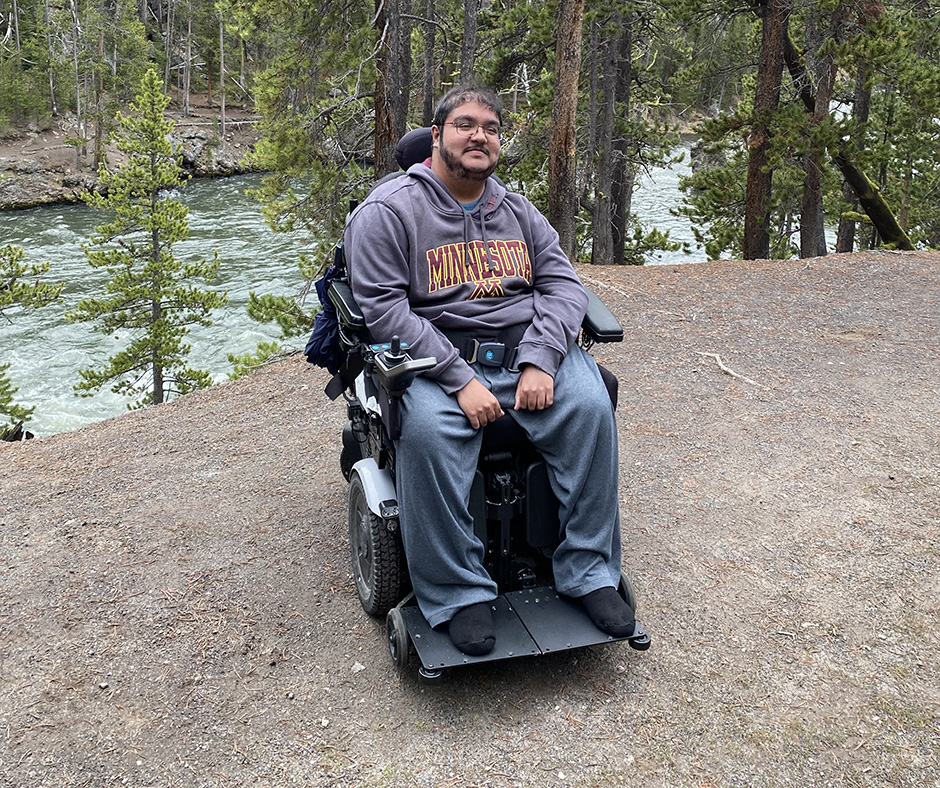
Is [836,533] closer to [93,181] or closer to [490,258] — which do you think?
[490,258]

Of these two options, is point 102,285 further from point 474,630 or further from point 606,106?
point 474,630

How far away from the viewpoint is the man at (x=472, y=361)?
8.63 ft

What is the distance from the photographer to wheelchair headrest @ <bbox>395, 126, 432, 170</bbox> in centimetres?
330

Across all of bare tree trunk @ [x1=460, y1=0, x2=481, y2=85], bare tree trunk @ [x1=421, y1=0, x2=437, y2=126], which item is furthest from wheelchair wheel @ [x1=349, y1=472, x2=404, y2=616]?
bare tree trunk @ [x1=421, y1=0, x2=437, y2=126]

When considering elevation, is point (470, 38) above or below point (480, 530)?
above

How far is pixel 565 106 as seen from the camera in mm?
8438

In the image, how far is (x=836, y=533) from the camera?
3650 mm

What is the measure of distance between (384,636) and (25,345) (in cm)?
1612

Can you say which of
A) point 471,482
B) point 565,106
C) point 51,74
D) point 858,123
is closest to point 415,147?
point 471,482

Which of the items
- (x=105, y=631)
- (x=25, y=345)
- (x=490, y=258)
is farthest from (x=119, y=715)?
(x=25, y=345)

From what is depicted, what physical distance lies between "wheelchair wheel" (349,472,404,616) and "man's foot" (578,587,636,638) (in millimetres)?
608

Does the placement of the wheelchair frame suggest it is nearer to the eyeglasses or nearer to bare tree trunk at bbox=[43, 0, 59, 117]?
the eyeglasses

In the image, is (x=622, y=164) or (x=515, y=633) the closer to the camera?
(x=515, y=633)

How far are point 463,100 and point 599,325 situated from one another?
34.5 inches
